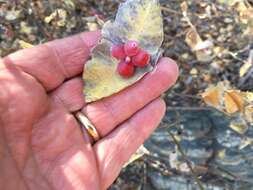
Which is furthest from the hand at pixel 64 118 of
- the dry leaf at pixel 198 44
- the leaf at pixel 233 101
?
the dry leaf at pixel 198 44

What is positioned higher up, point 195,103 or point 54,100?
point 54,100

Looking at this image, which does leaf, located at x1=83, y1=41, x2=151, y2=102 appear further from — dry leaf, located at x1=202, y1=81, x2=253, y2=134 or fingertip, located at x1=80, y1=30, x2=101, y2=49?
dry leaf, located at x1=202, y1=81, x2=253, y2=134

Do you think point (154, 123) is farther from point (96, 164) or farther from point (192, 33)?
point (192, 33)

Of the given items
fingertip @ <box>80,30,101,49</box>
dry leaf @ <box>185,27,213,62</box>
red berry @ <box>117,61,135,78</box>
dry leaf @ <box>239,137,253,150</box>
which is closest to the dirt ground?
dry leaf @ <box>185,27,213,62</box>

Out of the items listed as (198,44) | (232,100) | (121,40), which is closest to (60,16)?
(198,44)

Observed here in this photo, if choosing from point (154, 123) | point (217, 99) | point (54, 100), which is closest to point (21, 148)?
point (54, 100)

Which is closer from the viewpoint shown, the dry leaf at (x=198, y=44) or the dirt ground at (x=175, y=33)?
the dry leaf at (x=198, y=44)

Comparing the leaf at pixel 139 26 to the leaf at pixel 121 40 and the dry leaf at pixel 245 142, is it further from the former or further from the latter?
the dry leaf at pixel 245 142
